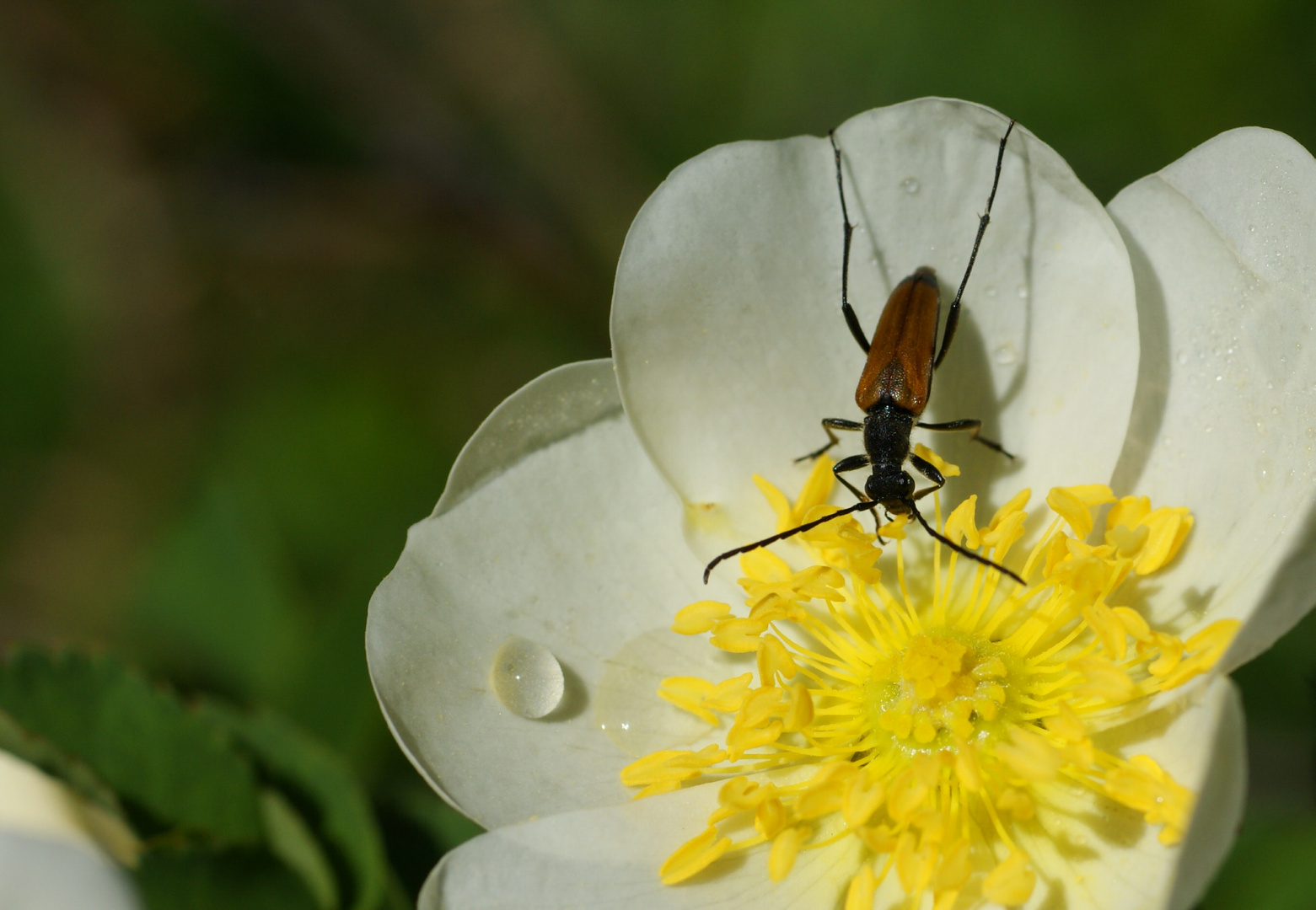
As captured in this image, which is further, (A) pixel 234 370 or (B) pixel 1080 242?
(A) pixel 234 370

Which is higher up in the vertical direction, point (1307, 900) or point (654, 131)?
point (654, 131)

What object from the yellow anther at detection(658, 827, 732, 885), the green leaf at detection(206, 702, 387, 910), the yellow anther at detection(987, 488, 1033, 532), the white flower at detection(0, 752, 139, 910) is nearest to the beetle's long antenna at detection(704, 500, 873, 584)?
the yellow anther at detection(987, 488, 1033, 532)

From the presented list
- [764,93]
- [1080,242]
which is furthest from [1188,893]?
[764,93]

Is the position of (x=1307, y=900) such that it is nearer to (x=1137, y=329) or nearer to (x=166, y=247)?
(x=1137, y=329)

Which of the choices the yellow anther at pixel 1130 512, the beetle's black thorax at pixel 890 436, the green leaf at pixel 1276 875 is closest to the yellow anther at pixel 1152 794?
the yellow anther at pixel 1130 512

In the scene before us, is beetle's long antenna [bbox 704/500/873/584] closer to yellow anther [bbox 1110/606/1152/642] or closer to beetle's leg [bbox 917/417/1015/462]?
beetle's leg [bbox 917/417/1015/462]
